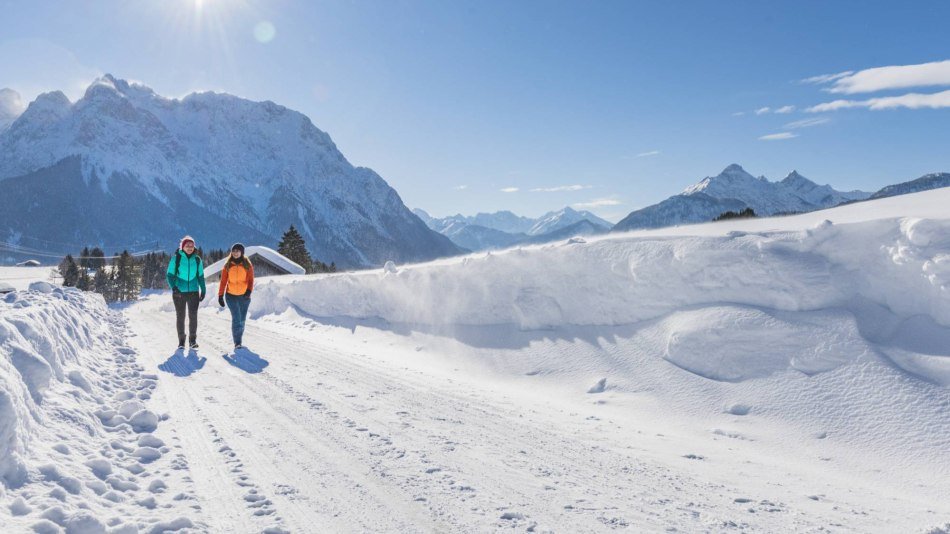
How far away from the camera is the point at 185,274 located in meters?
10.9

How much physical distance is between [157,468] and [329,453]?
4.57 ft

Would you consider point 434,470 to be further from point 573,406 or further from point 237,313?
point 237,313

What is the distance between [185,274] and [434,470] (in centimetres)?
912

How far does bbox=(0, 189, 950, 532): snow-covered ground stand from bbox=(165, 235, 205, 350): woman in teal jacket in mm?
586

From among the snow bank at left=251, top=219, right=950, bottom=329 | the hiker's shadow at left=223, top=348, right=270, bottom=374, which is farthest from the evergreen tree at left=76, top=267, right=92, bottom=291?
the hiker's shadow at left=223, top=348, right=270, bottom=374

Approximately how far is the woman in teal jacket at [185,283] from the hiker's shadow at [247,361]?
1.47 m

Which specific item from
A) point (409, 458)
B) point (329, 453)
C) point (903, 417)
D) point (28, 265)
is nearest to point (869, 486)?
point (903, 417)

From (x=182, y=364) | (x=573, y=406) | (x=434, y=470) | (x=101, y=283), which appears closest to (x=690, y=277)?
(x=573, y=406)

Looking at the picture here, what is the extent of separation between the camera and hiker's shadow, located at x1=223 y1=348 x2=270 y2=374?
8.28 metres

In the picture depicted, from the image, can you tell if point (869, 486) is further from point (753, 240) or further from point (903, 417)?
point (753, 240)

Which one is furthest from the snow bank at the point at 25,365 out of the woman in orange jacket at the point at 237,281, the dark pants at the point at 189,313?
the woman in orange jacket at the point at 237,281

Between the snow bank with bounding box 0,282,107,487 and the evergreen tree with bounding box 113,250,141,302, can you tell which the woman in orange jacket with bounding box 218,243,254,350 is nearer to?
the snow bank with bounding box 0,282,107,487

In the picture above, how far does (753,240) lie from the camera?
26.1 ft

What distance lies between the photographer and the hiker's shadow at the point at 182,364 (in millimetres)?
7891
